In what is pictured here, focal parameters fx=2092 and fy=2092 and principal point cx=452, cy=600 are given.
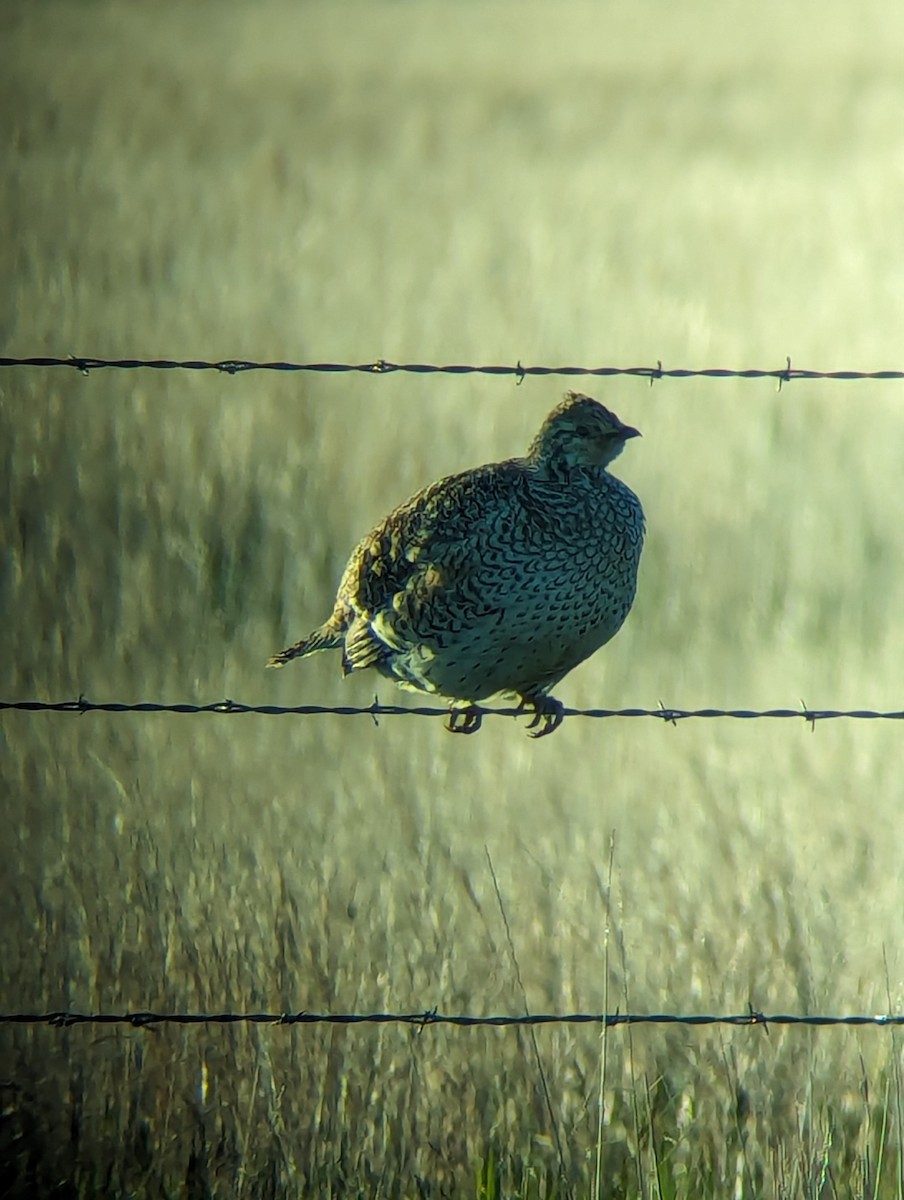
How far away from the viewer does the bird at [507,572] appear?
14.5 feet

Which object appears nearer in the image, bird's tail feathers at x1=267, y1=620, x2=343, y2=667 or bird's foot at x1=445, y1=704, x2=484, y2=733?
bird's foot at x1=445, y1=704, x2=484, y2=733

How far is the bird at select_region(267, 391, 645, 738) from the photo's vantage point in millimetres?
4434

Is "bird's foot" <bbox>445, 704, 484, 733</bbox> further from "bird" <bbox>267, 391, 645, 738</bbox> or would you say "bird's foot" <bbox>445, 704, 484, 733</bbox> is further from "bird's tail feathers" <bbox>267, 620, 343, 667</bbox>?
"bird's tail feathers" <bbox>267, 620, 343, 667</bbox>

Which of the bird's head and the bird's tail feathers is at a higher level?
the bird's head

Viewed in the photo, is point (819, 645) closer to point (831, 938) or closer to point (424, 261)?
point (831, 938)

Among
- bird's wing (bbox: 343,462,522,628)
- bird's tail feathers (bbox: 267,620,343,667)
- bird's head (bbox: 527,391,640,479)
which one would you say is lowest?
bird's tail feathers (bbox: 267,620,343,667)

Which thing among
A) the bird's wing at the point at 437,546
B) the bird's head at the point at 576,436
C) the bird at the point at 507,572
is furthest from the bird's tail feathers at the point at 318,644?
the bird's head at the point at 576,436

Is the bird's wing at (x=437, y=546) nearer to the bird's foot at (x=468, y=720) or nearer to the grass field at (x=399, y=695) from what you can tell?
the bird's foot at (x=468, y=720)

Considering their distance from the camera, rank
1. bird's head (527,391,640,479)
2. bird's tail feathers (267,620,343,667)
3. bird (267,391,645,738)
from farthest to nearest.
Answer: bird's tail feathers (267,620,343,667), bird's head (527,391,640,479), bird (267,391,645,738)

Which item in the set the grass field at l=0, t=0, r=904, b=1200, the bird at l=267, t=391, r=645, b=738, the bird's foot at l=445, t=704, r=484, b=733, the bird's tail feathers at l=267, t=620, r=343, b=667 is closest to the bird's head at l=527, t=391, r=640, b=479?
the bird at l=267, t=391, r=645, b=738

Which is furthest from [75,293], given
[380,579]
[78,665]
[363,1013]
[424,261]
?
[363,1013]

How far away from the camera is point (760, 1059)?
4.00 metres

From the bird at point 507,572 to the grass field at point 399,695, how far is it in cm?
47

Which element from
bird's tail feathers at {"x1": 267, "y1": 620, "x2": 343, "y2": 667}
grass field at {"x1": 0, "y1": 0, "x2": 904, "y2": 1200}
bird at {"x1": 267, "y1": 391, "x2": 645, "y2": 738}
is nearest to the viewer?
grass field at {"x1": 0, "y1": 0, "x2": 904, "y2": 1200}
